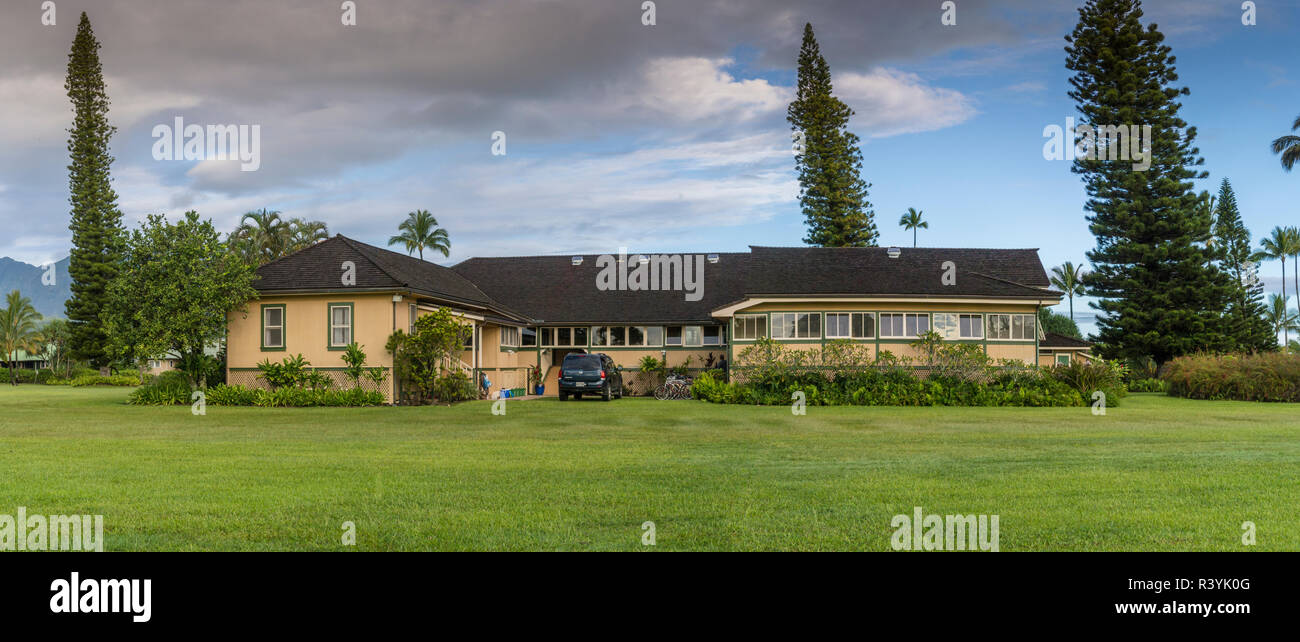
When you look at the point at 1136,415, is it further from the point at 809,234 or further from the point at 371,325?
the point at 809,234

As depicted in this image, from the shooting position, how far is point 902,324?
28.5m

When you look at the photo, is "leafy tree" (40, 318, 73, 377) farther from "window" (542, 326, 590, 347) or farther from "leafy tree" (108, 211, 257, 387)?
"window" (542, 326, 590, 347)

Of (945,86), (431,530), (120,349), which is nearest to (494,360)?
(120,349)

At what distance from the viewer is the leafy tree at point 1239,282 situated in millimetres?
42781

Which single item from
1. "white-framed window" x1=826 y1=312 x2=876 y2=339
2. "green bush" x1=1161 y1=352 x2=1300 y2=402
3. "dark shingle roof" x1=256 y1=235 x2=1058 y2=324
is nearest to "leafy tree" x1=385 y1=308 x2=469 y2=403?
"dark shingle roof" x1=256 y1=235 x2=1058 y2=324

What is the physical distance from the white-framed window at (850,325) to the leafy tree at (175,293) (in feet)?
64.9

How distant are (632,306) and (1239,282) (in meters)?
36.8

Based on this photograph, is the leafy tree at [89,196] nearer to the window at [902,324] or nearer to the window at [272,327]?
the window at [272,327]

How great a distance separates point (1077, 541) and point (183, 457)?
1148cm

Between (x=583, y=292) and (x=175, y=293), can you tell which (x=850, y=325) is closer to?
(x=583, y=292)

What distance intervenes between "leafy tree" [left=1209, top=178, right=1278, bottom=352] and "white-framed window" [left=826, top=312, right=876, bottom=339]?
81.0ft

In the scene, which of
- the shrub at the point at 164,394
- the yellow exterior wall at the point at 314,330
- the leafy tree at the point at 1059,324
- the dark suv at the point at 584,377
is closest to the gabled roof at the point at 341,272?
the yellow exterior wall at the point at 314,330

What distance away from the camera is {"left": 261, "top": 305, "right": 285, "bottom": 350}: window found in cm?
2544
